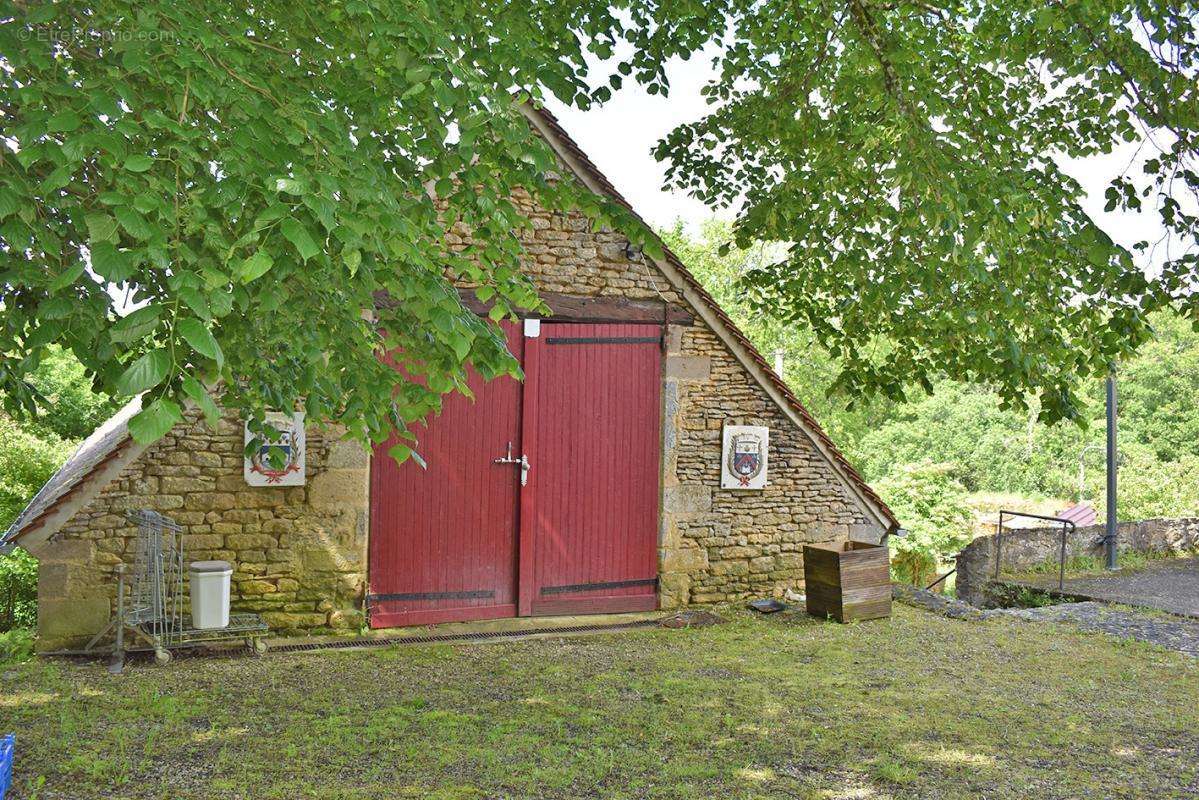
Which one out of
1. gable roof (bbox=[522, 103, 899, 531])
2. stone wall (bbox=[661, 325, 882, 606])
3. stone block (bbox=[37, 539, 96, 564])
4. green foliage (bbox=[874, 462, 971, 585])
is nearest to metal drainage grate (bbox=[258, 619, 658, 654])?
stone wall (bbox=[661, 325, 882, 606])

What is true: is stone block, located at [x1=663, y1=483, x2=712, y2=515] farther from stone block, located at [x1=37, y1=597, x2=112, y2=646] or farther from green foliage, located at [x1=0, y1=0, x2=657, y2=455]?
stone block, located at [x1=37, y1=597, x2=112, y2=646]

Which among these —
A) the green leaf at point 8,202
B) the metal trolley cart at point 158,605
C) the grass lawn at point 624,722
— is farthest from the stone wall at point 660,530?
the green leaf at point 8,202

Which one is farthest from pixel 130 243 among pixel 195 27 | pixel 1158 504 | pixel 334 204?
pixel 1158 504

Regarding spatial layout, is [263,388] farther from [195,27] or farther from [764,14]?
[764,14]

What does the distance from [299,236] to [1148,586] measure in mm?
10688

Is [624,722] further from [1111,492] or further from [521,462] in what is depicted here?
[1111,492]

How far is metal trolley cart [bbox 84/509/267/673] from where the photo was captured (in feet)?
19.5

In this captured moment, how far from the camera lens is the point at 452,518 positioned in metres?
7.32

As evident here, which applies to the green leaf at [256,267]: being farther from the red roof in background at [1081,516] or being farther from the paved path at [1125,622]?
the red roof in background at [1081,516]

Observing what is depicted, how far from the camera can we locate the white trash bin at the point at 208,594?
606 cm

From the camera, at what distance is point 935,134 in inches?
206

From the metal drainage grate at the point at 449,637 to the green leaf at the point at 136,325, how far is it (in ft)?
15.6

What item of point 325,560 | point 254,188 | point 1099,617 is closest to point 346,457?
point 325,560

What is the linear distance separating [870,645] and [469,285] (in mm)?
4032
